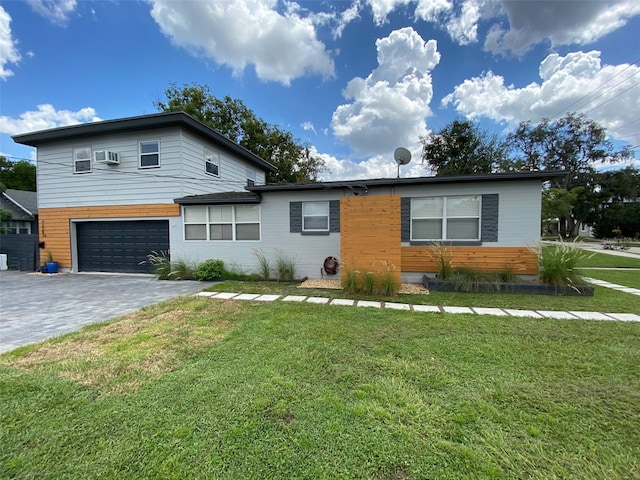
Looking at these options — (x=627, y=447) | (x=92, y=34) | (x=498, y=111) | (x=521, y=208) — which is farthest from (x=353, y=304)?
(x=498, y=111)

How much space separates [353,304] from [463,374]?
2842mm

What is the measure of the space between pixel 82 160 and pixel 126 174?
202cm

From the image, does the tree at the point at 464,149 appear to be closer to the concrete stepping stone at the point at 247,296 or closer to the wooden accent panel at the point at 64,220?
the concrete stepping stone at the point at 247,296

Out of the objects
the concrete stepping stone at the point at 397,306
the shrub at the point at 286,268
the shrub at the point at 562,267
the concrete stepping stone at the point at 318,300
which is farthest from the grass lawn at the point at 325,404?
the shrub at the point at 286,268

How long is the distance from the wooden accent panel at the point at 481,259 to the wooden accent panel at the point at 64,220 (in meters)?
9.07

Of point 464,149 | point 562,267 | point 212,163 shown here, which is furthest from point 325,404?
point 464,149

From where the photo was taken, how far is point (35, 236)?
10.6 meters

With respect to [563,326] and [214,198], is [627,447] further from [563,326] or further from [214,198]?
[214,198]

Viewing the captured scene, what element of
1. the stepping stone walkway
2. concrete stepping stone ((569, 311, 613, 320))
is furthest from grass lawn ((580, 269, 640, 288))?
the stepping stone walkway

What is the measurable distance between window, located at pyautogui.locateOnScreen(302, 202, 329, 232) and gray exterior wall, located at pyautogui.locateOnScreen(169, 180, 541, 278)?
0.62 ft

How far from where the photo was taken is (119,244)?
9.86 meters

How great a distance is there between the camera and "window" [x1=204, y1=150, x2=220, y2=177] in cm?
1028

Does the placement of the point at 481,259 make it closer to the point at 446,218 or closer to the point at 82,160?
the point at 446,218

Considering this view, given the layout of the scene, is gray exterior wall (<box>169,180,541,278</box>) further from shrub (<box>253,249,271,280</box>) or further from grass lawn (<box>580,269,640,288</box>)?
grass lawn (<box>580,269,640,288</box>)
